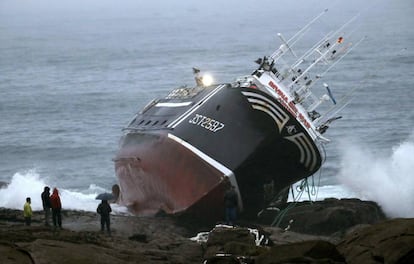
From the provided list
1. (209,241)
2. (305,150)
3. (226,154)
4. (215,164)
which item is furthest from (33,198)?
(209,241)

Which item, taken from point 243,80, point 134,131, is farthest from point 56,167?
→ point 243,80

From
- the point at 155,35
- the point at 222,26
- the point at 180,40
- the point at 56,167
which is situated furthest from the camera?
the point at 222,26

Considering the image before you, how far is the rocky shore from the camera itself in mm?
17703

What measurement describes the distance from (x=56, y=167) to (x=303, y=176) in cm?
2177

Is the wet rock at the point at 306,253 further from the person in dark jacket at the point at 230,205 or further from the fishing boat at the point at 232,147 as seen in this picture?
the fishing boat at the point at 232,147

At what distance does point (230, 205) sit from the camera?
1083 inches

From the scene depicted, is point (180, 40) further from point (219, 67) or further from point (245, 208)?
point (245, 208)

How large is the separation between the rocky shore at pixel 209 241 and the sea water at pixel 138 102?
524 centimetres

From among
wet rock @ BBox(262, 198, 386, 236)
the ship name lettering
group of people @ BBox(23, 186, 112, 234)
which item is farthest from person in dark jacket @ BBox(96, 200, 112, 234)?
wet rock @ BBox(262, 198, 386, 236)

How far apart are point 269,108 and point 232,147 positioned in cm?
154

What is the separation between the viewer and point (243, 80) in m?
31.9

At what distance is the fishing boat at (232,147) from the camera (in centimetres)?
2948

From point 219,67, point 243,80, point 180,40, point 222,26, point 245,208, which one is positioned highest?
point 222,26

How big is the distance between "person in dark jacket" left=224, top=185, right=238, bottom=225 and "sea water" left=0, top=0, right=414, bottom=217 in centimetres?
706
